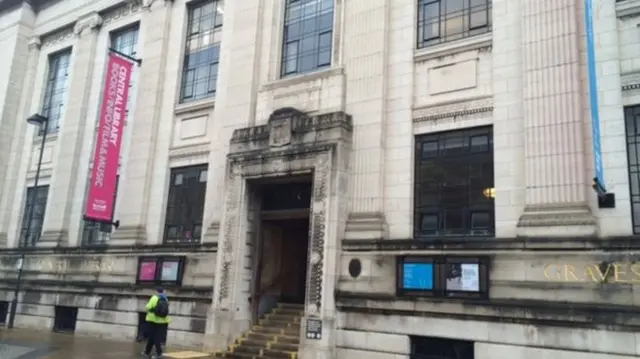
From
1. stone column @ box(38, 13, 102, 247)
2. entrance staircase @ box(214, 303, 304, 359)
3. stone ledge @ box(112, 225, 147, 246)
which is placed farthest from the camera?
stone column @ box(38, 13, 102, 247)

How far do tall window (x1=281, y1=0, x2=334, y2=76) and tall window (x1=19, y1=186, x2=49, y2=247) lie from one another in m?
13.4

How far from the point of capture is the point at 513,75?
13.6 m

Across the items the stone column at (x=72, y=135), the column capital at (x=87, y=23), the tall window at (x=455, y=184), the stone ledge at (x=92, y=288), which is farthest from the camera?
the column capital at (x=87, y=23)

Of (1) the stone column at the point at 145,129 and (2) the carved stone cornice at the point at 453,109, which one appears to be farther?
(1) the stone column at the point at 145,129

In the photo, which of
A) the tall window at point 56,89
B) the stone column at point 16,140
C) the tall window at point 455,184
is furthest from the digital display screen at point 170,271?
the stone column at point 16,140

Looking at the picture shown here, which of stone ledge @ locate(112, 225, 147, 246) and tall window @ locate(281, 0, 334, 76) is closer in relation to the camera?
tall window @ locate(281, 0, 334, 76)

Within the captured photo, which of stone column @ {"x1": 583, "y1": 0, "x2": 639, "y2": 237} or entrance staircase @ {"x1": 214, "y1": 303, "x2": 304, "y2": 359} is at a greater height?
stone column @ {"x1": 583, "y1": 0, "x2": 639, "y2": 237}

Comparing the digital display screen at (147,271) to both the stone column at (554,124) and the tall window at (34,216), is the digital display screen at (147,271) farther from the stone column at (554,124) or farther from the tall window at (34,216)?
the stone column at (554,124)

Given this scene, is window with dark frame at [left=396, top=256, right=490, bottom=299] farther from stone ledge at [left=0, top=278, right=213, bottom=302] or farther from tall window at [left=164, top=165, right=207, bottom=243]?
tall window at [left=164, top=165, right=207, bottom=243]

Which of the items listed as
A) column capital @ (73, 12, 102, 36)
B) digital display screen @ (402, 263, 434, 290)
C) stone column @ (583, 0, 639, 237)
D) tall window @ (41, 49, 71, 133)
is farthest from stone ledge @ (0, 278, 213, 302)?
stone column @ (583, 0, 639, 237)

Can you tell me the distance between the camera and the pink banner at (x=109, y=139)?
68.2 feet

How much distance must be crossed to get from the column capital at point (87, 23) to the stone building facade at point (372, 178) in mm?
1389

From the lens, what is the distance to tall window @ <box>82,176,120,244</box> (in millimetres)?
21766

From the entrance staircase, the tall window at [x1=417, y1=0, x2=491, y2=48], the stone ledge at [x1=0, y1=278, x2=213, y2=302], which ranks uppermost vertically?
the tall window at [x1=417, y1=0, x2=491, y2=48]
